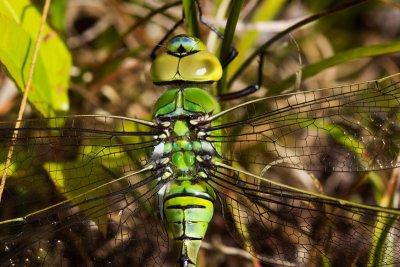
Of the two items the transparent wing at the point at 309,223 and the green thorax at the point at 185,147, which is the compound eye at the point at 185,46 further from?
the transparent wing at the point at 309,223

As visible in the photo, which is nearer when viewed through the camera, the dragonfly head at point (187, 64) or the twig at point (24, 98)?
the twig at point (24, 98)

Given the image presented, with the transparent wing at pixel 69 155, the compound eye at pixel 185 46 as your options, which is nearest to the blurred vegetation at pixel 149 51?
the compound eye at pixel 185 46

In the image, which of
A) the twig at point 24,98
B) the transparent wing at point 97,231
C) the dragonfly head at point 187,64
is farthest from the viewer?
the dragonfly head at point 187,64

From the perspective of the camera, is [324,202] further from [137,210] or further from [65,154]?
[65,154]

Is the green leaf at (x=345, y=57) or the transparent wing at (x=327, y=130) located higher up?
the green leaf at (x=345, y=57)

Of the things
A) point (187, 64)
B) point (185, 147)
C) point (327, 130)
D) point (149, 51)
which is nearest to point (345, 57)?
point (327, 130)

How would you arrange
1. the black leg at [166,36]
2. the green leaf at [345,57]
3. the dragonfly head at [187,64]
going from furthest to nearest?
the black leg at [166,36] < the green leaf at [345,57] < the dragonfly head at [187,64]

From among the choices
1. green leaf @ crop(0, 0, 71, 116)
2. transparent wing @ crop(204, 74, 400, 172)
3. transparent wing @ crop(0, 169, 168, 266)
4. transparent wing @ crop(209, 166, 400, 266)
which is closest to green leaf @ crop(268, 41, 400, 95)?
transparent wing @ crop(204, 74, 400, 172)
